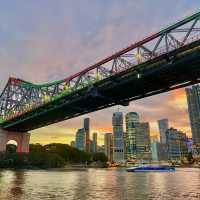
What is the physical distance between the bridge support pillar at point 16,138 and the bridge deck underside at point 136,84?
2594 cm

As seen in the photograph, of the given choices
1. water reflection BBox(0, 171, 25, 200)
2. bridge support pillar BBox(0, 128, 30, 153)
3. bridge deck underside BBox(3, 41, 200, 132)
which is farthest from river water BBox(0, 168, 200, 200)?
bridge support pillar BBox(0, 128, 30, 153)

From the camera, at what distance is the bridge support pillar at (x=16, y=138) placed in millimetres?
94125

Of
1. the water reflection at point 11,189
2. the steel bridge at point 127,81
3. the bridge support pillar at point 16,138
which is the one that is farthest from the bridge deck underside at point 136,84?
the bridge support pillar at point 16,138

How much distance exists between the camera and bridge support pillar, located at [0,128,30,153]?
309 feet

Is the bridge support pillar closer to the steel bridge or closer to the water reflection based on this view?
the steel bridge

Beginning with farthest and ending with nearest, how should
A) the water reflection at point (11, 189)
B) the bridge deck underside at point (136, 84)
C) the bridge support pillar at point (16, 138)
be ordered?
the bridge support pillar at point (16, 138)
the bridge deck underside at point (136, 84)
the water reflection at point (11, 189)

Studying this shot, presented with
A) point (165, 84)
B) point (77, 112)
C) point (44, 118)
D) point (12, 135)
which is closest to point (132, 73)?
point (165, 84)

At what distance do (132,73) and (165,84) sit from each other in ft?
20.9

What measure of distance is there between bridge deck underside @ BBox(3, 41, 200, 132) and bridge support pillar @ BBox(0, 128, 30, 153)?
25935mm

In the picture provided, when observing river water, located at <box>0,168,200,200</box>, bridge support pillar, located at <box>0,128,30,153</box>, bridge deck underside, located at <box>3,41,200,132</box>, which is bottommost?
river water, located at <box>0,168,200,200</box>

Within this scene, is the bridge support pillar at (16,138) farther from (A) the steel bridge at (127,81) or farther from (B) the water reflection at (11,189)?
(B) the water reflection at (11,189)

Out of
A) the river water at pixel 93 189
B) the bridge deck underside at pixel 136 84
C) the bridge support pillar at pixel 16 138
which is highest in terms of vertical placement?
the bridge deck underside at pixel 136 84

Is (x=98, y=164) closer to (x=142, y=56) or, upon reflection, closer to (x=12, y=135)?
(x=12, y=135)

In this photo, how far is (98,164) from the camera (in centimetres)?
16000
